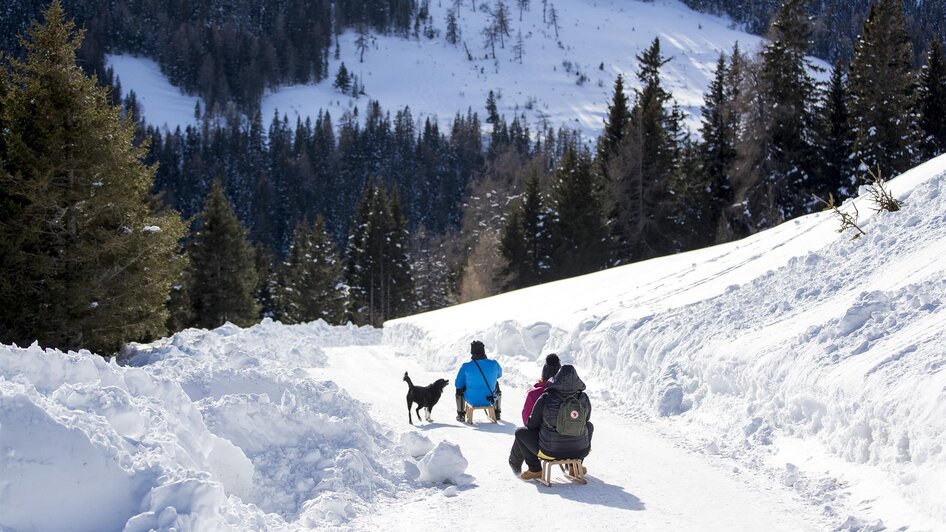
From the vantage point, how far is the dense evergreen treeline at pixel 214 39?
168 m

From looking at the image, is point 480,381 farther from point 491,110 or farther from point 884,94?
point 491,110

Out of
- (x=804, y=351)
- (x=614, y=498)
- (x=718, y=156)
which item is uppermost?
(x=804, y=351)

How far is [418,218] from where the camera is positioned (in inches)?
5064

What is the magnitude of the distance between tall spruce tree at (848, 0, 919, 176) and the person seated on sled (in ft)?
92.1

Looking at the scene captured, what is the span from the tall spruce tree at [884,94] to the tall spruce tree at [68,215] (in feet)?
91.4

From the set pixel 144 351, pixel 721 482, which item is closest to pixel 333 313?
pixel 144 351

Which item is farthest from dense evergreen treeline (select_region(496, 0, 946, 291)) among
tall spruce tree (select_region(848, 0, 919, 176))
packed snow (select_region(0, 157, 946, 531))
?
packed snow (select_region(0, 157, 946, 531))

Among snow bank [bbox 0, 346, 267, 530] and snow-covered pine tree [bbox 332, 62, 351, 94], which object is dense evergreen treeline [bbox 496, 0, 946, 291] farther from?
snow-covered pine tree [bbox 332, 62, 351, 94]

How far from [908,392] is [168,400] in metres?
7.16

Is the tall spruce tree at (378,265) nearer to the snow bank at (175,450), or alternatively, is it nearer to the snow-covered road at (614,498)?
the snow bank at (175,450)

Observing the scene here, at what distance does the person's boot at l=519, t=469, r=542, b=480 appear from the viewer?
8.04 meters

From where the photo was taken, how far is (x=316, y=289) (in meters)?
47.0

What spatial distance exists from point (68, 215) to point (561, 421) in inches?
541

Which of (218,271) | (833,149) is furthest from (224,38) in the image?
(833,149)
